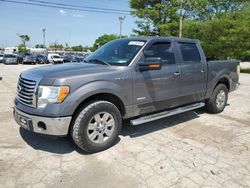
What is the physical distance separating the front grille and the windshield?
52.1 inches

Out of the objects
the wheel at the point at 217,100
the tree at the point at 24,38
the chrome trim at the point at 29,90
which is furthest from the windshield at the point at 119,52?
the tree at the point at 24,38

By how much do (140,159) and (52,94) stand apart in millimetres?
1634

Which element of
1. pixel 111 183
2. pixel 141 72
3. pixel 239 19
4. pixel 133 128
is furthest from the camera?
pixel 239 19

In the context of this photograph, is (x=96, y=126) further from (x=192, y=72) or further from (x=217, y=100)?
(x=217, y=100)

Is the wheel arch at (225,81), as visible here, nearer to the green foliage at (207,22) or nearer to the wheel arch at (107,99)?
the wheel arch at (107,99)

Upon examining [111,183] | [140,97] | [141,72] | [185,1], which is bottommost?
[111,183]

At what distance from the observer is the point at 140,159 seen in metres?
3.56

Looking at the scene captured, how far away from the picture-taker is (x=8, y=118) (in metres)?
5.48

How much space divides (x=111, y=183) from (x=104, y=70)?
5.69 ft

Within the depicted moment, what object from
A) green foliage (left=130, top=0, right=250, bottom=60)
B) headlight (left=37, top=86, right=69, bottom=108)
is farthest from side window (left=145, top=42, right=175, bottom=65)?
green foliage (left=130, top=0, right=250, bottom=60)

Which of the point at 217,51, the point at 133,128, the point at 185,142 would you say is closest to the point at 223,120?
the point at 185,142

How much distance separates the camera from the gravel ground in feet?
9.82

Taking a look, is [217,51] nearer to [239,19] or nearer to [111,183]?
[239,19]

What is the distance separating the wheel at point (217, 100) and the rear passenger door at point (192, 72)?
53 centimetres
